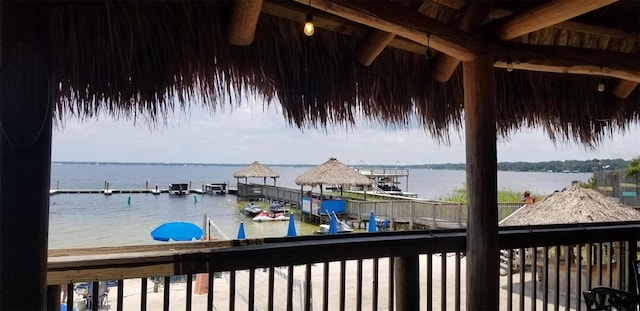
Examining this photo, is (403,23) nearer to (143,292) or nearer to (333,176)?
(143,292)

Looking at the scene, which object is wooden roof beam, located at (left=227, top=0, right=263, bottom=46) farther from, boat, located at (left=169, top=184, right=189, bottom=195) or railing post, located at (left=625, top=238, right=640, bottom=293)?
boat, located at (left=169, top=184, right=189, bottom=195)

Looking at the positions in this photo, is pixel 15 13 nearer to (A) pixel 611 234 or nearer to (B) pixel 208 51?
(B) pixel 208 51

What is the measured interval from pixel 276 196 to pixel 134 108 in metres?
19.5

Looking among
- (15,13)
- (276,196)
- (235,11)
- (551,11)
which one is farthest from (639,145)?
(276,196)

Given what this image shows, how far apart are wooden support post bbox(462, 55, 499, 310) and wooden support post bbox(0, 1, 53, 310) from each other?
1.75 metres

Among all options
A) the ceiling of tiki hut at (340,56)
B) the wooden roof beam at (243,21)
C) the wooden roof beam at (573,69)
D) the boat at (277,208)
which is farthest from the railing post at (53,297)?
the boat at (277,208)

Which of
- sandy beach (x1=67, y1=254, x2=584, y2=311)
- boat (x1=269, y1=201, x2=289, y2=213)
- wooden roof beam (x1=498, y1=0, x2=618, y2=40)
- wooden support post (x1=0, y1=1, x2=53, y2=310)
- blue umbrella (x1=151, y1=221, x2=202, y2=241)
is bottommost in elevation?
boat (x1=269, y1=201, x2=289, y2=213)

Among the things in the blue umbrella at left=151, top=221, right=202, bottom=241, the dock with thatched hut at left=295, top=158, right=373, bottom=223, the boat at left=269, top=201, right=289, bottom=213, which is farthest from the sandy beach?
the boat at left=269, top=201, right=289, bottom=213

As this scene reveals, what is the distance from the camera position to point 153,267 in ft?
4.51

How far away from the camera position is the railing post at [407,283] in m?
1.87

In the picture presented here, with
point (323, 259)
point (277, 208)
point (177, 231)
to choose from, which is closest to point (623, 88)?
point (323, 259)

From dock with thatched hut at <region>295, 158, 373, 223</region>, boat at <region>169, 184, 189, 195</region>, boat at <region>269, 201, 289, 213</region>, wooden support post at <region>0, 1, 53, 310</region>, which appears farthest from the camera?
boat at <region>169, 184, 189, 195</region>

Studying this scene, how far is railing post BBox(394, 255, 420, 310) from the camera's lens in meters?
1.87

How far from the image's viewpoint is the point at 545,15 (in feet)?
5.73
